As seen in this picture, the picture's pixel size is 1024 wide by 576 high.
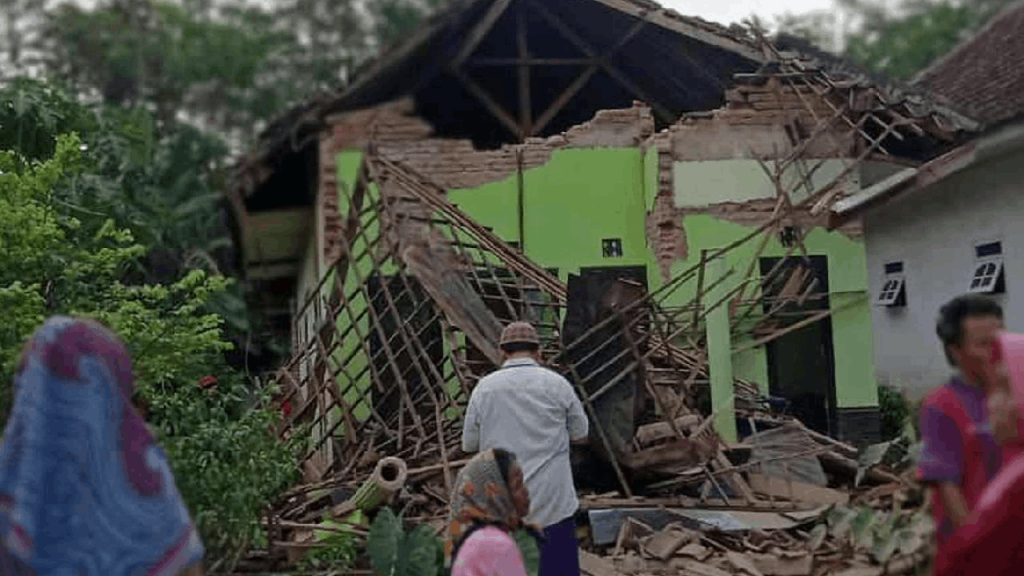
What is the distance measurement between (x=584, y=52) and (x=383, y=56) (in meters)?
2.01

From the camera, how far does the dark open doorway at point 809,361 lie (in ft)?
34.7

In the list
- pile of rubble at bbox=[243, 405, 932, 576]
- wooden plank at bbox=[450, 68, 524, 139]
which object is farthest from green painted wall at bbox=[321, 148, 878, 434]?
pile of rubble at bbox=[243, 405, 932, 576]

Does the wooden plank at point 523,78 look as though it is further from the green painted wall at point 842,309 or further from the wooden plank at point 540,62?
the green painted wall at point 842,309

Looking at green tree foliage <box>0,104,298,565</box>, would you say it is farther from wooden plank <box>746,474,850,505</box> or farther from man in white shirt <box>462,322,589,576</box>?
wooden plank <box>746,474,850,505</box>

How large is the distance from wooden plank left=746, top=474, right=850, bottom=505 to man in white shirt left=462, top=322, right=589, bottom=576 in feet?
8.96

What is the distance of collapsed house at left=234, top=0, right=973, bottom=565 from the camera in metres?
8.52

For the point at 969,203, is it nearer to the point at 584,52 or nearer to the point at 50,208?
the point at 584,52

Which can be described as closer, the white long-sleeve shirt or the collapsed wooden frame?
the white long-sleeve shirt

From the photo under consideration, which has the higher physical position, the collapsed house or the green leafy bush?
the collapsed house

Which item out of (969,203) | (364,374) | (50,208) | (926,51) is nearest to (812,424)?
(969,203)

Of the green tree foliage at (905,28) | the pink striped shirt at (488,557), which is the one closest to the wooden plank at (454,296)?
the pink striped shirt at (488,557)

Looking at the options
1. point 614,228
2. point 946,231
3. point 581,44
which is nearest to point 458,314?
point 614,228

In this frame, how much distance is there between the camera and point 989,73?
14.1 m

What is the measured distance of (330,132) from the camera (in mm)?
12336
